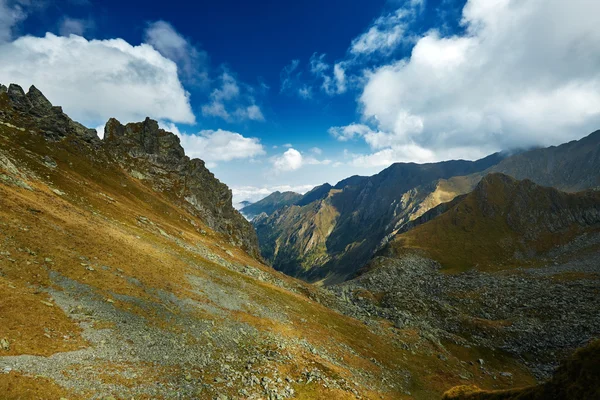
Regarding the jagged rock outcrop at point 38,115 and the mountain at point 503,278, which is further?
the jagged rock outcrop at point 38,115

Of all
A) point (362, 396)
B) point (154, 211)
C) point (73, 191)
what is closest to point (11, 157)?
point (73, 191)

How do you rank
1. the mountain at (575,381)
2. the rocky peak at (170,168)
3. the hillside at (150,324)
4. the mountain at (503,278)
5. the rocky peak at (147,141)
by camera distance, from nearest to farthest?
the mountain at (575,381)
the hillside at (150,324)
the mountain at (503,278)
the rocky peak at (170,168)
the rocky peak at (147,141)

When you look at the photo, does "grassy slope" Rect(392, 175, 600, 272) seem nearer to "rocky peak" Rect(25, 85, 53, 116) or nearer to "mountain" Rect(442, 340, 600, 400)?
"mountain" Rect(442, 340, 600, 400)

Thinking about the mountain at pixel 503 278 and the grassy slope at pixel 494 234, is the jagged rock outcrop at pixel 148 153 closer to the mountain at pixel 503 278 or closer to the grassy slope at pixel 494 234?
the mountain at pixel 503 278

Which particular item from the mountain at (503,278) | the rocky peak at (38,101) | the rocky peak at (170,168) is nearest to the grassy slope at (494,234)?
the mountain at (503,278)

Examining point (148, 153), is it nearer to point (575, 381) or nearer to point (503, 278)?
point (575, 381)

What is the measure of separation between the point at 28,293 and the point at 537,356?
8683 cm

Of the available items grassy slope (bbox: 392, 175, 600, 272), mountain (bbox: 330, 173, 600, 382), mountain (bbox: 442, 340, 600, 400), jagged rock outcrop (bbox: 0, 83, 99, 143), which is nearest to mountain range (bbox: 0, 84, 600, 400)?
mountain (bbox: 442, 340, 600, 400)

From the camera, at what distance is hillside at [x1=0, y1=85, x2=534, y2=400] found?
2136 centimetres

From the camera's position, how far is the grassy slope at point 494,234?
509 feet

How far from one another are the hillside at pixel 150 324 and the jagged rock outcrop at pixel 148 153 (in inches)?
714

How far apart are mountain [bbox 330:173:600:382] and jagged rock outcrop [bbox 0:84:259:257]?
2919 inches

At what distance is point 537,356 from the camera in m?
61.2

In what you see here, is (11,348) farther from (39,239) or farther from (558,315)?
(558,315)
